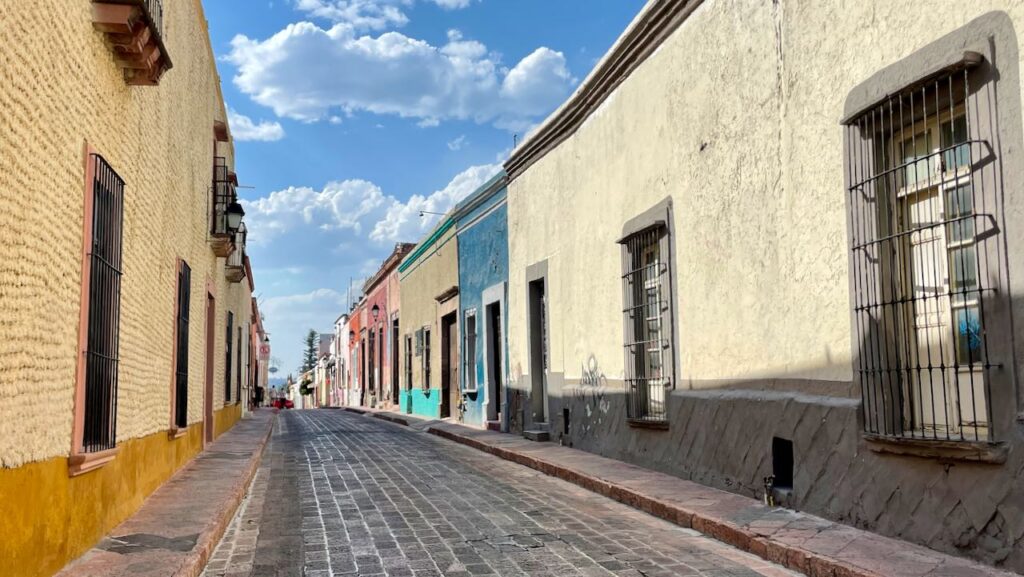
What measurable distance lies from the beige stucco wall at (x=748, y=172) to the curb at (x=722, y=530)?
1.35 metres

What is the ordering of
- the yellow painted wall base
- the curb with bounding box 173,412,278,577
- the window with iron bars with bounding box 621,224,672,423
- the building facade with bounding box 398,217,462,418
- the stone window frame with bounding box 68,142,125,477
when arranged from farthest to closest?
the building facade with bounding box 398,217,462,418, the window with iron bars with bounding box 621,224,672,423, the stone window frame with bounding box 68,142,125,477, the curb with bounding box 173,412,278,577, the yellow painted wall base

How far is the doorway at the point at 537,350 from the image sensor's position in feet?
48.0

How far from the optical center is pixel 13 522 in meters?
4.08

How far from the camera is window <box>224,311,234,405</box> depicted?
1806 centimetres

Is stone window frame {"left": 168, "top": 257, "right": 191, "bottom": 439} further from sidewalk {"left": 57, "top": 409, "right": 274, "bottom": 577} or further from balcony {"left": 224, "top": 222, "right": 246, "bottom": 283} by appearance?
balcony {"left": 224, "top": 222, "right": 246, "bottom": 283}

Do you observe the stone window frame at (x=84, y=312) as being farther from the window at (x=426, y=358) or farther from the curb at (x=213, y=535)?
the window at (x=426, y=358)

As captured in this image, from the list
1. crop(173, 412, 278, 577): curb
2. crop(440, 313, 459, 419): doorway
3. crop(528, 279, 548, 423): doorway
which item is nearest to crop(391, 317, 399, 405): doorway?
crop(440, 313, 459, 419): doorway

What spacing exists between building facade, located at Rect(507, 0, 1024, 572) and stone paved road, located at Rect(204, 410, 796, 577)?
1075 mm

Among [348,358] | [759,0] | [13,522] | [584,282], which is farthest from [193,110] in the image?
[348,358]

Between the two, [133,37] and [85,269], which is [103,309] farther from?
[133,37]

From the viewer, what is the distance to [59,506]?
192 inches

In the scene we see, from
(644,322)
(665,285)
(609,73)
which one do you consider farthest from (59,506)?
(609,73)

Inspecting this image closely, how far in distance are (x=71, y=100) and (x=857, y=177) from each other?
5.08 m

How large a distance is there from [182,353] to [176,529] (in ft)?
14.8
